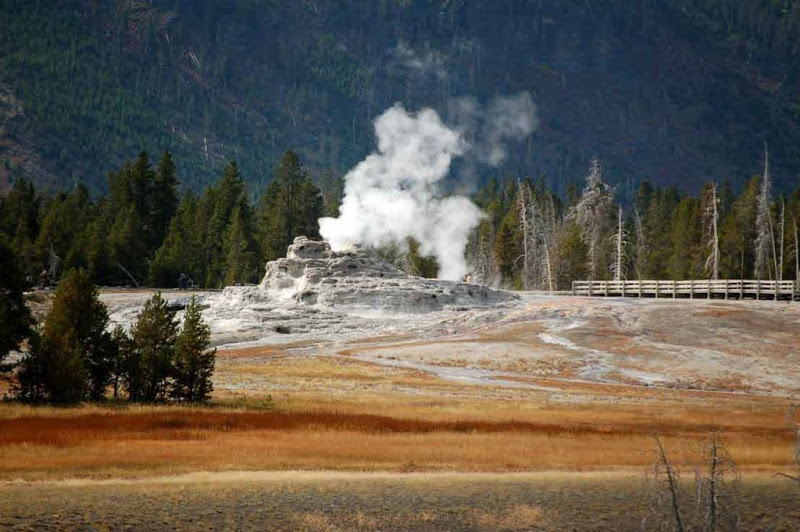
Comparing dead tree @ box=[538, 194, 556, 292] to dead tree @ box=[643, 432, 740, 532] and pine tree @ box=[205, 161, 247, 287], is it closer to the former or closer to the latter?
pine tree @ box=[205, 161, 247, 287]

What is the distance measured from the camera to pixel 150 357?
4128cm

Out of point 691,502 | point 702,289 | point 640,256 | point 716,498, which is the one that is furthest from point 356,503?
point 640,256

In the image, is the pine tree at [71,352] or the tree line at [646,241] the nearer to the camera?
the pine tree at [71,352]

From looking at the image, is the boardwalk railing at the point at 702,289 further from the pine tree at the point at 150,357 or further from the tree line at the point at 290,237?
the pine tree at the point at 150,357

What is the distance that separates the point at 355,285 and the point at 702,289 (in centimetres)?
3490

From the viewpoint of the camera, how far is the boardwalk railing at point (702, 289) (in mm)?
86625

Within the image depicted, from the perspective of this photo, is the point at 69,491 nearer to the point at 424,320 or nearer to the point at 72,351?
the point at 72,351

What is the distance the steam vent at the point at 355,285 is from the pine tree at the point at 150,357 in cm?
3895

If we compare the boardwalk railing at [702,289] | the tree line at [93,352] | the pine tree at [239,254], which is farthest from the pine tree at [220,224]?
the tree line at [93,352]

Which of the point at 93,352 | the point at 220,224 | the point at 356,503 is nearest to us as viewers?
the point at 356,503

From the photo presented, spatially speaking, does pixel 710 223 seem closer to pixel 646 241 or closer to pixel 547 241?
pixel 646 241

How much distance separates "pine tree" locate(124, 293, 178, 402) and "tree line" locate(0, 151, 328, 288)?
6797 cm

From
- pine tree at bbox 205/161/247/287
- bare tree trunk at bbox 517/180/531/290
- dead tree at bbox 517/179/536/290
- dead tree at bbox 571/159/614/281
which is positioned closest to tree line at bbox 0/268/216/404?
pine tree at bbox 205/161/247/287

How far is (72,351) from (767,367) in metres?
43.5
